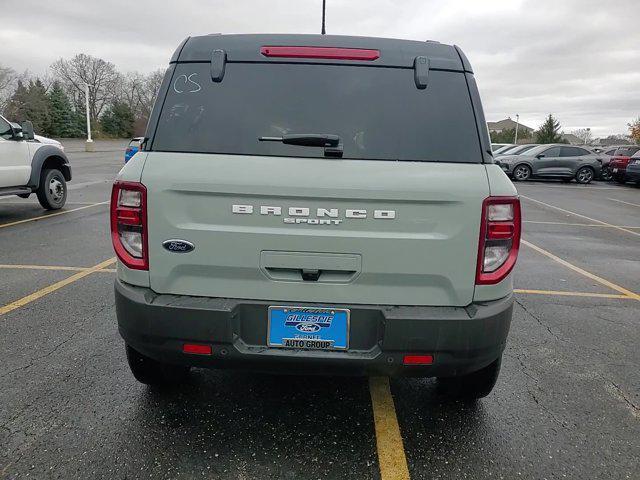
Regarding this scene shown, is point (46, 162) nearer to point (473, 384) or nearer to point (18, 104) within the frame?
point (473, 384)

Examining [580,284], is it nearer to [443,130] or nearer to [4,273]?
[443,130]

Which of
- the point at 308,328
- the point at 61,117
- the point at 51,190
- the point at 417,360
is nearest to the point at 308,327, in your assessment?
the point at 308,328

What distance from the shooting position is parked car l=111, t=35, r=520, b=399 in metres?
2.13

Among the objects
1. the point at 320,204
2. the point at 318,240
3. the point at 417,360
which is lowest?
the point at 417,360

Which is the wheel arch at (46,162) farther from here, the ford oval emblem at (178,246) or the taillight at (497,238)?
the taillight at (497,238)

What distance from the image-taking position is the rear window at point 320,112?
226cm

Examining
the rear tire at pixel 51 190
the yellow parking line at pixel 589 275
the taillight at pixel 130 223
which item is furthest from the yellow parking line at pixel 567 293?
the rear tire at pixel 51 190

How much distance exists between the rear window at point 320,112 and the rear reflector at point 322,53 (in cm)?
6

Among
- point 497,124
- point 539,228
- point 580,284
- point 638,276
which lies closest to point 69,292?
point 580,284

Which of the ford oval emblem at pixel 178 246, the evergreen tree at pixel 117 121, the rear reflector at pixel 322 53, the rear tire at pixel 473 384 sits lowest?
the rear tire at pixel 473 384

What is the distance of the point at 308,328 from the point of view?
217 cm

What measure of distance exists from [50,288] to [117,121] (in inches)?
2612

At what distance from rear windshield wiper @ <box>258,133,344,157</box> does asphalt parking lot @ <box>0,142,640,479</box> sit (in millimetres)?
1484

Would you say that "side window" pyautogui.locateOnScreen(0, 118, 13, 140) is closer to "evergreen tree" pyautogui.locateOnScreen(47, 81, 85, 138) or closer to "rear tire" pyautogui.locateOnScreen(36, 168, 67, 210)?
"rear tire" pyautogui.locateOnScreen(36, 168, 67, 210)
